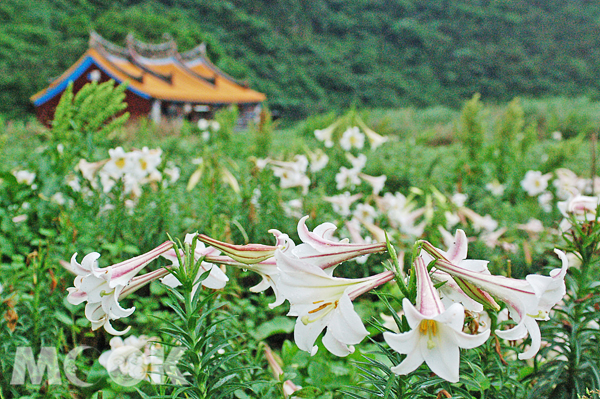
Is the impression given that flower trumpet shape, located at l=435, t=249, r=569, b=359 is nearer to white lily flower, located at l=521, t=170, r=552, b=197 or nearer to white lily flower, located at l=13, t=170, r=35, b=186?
white lily flower, located at l=13, t=170, r=35, b=186

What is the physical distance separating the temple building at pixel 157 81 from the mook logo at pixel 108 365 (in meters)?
9.59

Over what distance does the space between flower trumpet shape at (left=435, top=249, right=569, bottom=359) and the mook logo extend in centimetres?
66

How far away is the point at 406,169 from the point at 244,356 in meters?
2.90

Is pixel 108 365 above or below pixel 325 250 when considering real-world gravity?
below

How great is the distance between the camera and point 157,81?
12508 mm

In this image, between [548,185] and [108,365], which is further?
[548,185]

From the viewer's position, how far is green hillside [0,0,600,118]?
19.4 meters

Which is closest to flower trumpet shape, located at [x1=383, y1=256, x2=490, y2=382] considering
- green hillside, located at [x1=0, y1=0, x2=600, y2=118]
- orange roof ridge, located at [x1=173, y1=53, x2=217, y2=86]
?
orange roof ridge, located at [x1=173, y1=53, x2=217, y2=86]

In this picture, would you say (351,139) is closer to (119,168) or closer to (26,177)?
(119,168)

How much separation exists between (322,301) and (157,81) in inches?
519

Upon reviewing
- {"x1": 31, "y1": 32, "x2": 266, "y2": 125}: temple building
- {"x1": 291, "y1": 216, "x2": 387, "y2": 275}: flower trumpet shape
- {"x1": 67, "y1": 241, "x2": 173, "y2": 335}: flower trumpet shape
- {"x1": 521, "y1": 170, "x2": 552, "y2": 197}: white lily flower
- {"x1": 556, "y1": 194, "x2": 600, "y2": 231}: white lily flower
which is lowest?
{"x1": 31, "y1": 32, "x2": 266, "y2": 125}: temple building

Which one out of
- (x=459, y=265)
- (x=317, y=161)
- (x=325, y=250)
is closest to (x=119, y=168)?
(x=325, y=250)

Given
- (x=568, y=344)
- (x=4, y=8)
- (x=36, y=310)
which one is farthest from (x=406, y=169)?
(x=4, y=8)

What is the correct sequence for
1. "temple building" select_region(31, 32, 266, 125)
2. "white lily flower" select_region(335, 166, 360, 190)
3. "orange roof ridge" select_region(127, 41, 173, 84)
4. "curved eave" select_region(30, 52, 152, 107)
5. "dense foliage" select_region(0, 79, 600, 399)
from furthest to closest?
1. "orange roof ridge" select_region(127, 41, 173, 84)
2. "temple building" select_region(31, 32, 266, 125)
3. "curved eave" select_region(30, 52, 152, 107)
4. "white lily flower" select_region(335, 166, 360, 190)
5. "dense foliage" select_region(0, 79, 600, 399)
